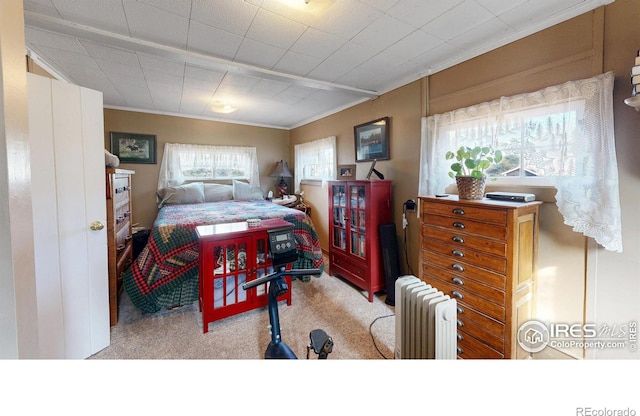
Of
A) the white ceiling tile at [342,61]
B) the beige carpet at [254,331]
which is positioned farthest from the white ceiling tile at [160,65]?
the beige carpet at [254,331]

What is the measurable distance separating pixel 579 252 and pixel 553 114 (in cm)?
89

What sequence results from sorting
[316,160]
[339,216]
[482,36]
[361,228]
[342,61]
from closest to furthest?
[482,36], [342,61], [361,228], [339,216], [316,160]

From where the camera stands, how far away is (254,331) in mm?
1971

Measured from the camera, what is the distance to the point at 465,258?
5.30 feet

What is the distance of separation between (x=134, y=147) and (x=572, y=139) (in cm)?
520

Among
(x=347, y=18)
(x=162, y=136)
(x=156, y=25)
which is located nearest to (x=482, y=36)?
(x=347, y=18)

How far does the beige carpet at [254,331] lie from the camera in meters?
1.73

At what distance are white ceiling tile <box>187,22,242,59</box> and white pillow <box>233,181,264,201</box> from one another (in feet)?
8.65

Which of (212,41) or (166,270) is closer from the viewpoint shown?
(212,41)

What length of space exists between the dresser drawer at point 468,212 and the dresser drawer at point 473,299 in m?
0.44

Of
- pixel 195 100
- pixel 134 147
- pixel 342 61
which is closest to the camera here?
pixel 342 61

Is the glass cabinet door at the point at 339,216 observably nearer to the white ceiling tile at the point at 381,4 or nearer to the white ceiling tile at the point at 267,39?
the white ceiling tile at the point at 267,39

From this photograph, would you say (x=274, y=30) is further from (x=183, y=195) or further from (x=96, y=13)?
(x=183, y=195)
